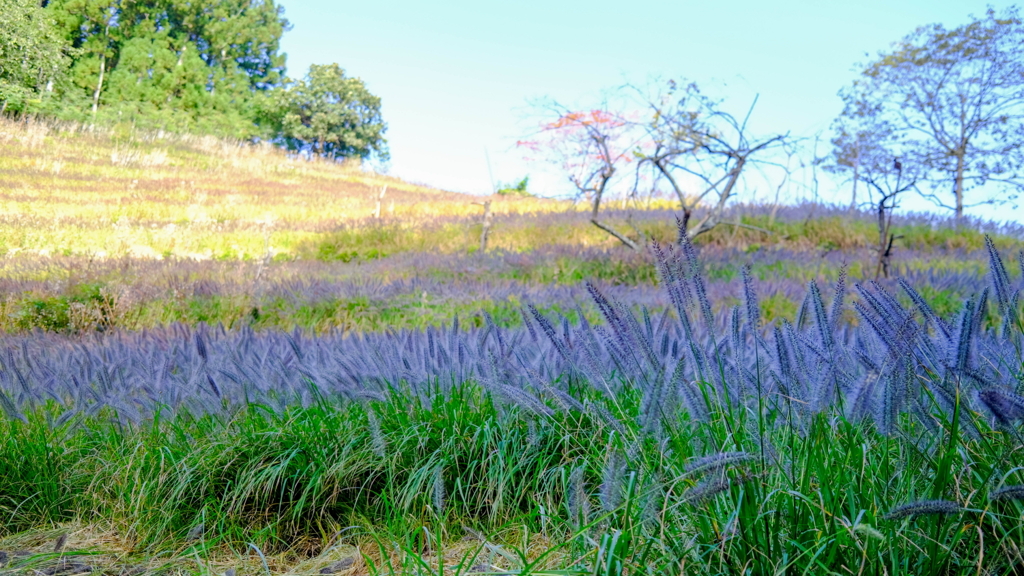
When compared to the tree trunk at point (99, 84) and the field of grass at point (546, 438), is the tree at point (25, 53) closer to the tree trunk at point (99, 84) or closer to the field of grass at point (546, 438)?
the tree trunk at point (99, 84)

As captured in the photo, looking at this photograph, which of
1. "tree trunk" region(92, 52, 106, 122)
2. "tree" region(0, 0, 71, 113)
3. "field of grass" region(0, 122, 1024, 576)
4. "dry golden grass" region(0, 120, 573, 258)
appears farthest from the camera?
"tree trunk" region(92, 52, 106, 122)

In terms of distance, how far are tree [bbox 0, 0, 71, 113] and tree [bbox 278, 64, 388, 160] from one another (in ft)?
34.4

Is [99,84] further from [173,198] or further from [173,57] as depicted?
[173,198]

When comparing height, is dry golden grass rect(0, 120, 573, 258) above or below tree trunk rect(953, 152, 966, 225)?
below

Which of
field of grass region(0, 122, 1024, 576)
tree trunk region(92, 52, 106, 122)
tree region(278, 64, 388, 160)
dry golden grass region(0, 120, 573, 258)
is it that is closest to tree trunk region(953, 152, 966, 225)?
dry golden grass region(0, 120, 573, 258)

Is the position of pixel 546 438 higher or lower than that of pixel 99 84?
lower

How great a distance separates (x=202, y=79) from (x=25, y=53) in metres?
12.8

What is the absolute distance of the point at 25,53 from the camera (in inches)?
1042

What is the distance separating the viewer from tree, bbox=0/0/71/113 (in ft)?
82.2

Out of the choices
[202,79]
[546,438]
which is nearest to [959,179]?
[546,438]

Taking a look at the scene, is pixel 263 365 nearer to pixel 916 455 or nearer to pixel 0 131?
pixel 916 455

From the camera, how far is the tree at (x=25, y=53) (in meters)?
25.1

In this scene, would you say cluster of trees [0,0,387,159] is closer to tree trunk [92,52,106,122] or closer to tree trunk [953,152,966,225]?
tree trunk [92,52,106,122]

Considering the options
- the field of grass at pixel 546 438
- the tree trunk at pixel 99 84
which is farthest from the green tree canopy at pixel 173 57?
the field of grass at pixel 546 438
